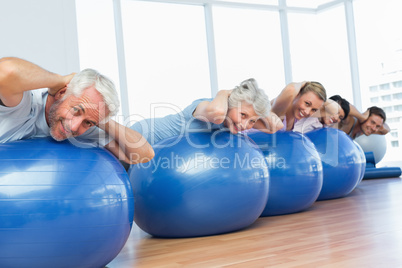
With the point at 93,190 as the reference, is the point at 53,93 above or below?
above

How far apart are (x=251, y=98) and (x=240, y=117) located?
0.37ft

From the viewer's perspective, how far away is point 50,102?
1.77 m

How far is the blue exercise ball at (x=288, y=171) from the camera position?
276 centimetres

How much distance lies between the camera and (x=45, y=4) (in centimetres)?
523

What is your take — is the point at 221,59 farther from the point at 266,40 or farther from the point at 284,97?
the point at 284,97

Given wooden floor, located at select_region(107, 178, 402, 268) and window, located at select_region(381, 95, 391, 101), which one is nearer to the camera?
wooden floor, located at select_region(107, 178, 402, 268)

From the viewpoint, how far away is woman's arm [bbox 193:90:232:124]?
2.27 m

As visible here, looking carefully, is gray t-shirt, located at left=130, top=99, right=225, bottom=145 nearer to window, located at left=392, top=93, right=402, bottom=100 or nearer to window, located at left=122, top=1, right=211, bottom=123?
window, located at left=122, top=1, right=211, bottom=123

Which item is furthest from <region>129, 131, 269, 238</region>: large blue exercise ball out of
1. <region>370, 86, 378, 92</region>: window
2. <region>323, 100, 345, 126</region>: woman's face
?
<region>370, 86, 378, 92</region>: window

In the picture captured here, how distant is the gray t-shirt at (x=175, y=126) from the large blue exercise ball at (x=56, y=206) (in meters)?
0.81

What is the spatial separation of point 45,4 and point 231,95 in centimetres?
372

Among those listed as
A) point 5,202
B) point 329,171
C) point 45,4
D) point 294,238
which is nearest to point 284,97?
point 329,171

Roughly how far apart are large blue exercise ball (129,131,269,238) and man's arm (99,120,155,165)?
209 mm

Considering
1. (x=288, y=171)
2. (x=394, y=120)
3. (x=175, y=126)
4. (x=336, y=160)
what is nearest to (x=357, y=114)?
(x=336, y=160)
